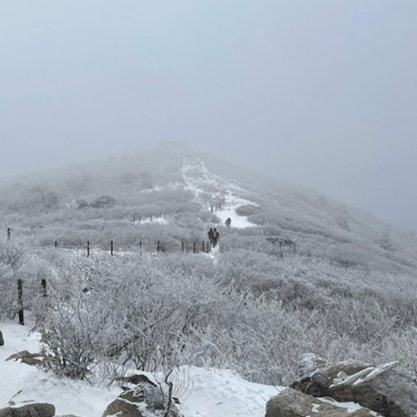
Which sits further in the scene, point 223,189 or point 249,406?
point 223,189

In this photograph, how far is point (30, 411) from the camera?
442 centimetres

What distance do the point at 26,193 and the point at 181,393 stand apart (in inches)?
2450

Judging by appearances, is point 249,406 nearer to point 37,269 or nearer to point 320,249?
point 37,269

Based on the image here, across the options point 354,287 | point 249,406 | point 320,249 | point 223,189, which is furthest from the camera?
point 223,189

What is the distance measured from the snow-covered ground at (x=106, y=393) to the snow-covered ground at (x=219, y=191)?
3834 centimetres

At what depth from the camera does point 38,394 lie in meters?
5.04

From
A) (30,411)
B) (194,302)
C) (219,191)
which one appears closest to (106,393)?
(30,411)

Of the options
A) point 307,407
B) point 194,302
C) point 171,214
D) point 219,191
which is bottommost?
point 219,191

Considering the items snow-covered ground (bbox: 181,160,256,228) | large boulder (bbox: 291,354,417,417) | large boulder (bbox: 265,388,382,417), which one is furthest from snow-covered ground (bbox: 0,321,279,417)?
snow-covered ground (bbox: 181,160,256,228)

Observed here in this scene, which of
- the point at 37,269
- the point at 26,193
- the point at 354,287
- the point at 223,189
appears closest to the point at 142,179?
the point at 223,189

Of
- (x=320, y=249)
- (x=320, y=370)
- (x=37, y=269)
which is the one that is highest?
(x=320, y=370)

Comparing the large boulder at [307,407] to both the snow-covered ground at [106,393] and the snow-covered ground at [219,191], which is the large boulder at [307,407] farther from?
the snow-covered ground at [219,191]

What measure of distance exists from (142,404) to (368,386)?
2388 millimetres

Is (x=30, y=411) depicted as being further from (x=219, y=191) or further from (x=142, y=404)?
(x=219, y=191)
